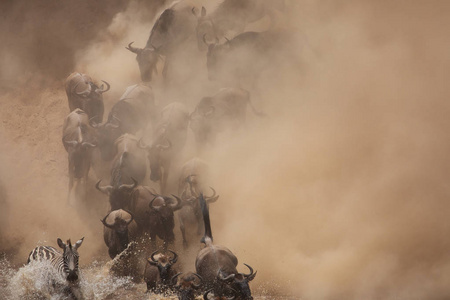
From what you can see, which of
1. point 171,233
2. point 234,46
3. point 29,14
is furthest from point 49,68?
point 171,233

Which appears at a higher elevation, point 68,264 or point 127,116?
point 127,116

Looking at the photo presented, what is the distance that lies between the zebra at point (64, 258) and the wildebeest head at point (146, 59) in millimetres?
7917

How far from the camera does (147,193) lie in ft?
48.7

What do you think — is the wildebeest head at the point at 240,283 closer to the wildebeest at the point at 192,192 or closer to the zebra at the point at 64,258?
the wildebeest at the point at 192,192

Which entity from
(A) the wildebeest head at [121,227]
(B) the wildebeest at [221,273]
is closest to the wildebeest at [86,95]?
(A) the wildebeest head at [121,227]

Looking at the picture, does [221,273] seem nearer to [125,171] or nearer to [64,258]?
[64,258]

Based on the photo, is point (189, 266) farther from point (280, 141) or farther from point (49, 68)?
point (49, 68)

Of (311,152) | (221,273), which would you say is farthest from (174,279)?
(311,152)

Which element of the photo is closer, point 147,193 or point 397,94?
point 147,193

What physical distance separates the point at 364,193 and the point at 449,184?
7.56 feet

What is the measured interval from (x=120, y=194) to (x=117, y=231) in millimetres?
1505

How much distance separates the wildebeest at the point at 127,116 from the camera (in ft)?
54.3

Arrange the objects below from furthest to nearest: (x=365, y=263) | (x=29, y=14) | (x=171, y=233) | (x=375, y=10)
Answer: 1. (x=29, y=14)
2. (x=375, y=10)
3. (x=171, y=233)
4. (x=365, y=263)

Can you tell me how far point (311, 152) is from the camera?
15.7 metres
